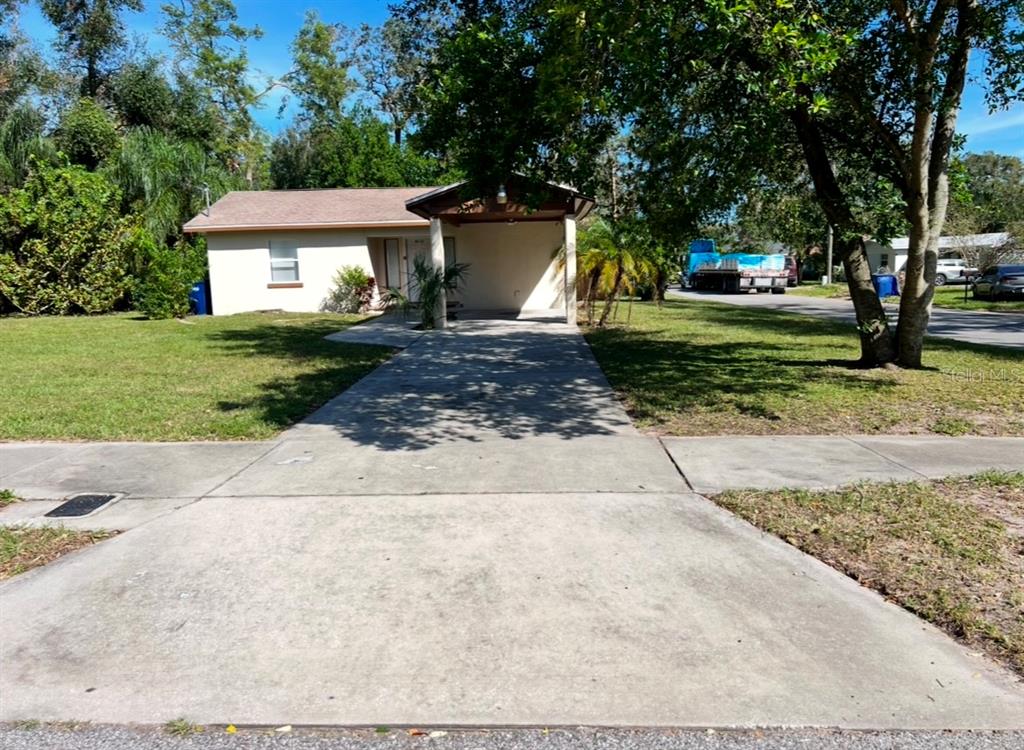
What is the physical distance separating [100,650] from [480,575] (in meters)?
1.90

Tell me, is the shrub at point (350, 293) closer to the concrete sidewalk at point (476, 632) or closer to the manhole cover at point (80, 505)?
the manhole cover at point (80, 505)

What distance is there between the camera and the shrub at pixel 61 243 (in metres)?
21.5

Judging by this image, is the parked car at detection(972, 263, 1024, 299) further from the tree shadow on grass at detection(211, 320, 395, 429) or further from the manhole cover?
the manhole cover

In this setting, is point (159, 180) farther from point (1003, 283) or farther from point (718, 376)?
point (1003, 283)

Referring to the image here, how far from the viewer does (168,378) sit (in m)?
10.8

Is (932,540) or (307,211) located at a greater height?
(307,211)

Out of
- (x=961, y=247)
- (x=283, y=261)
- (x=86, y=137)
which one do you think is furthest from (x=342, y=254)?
(x=961, y=247)

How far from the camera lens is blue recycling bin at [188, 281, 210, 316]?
22844mm

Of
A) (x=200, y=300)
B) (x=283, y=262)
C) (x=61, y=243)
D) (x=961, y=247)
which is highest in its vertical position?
(x=61, y=243)

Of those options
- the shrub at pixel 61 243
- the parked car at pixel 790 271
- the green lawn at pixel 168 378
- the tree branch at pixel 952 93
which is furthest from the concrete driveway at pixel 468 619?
the parked car at pixel 790 271

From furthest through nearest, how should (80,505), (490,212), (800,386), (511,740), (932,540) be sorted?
(490,212) < (800,386) < (80,505) < (932,540) < (511,740)

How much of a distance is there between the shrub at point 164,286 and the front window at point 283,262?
241 centimetres

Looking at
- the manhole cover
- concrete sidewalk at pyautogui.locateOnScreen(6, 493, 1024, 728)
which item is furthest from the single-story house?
concrete sidewalk at pyautogui.locateOnScreen(6, 493, 1024, 728)

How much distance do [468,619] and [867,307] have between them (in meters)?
8.61
